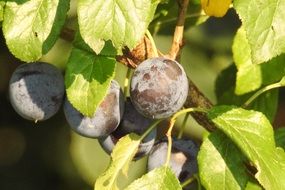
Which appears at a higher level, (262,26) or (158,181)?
(262,26)

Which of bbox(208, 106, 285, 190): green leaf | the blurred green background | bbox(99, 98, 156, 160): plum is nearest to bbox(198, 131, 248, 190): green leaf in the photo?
bbox(208, 106, 285, 190): green leaf

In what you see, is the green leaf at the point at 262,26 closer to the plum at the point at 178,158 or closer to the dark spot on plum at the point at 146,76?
the dark spot on plum at the point at 146,76

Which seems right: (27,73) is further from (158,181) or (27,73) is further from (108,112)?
(158,181)

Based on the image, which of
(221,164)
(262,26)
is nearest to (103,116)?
(221,164)

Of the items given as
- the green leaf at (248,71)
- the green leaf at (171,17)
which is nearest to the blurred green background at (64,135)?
the green leaf at (171,17)

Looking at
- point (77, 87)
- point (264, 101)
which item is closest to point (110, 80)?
point (77, 87)

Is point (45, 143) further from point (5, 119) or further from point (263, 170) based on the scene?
point (263, 170)

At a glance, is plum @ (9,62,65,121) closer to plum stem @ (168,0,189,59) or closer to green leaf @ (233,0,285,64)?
plum stem @ (168,0,189,59)
